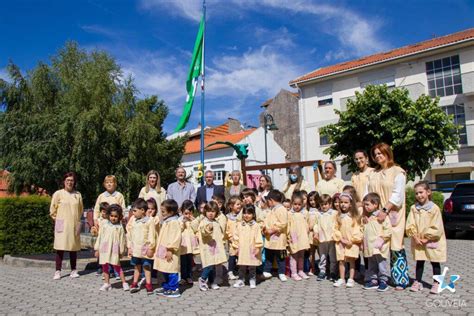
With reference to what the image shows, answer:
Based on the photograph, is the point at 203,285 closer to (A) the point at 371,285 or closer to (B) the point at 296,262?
(B) the point at 296,262

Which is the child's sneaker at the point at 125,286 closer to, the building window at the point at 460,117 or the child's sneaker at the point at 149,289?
the child's sneaker at the point at 149,289

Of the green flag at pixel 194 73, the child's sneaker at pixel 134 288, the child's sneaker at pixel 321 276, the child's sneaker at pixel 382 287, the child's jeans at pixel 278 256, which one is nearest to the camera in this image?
the child's sneaker at pixel 382 287

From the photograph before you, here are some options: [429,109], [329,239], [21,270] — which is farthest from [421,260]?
[429,109]

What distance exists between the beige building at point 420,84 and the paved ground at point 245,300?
16.3m

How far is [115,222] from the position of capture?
20.9 feet

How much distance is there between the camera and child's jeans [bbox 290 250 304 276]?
660 cm

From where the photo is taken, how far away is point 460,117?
2312cm

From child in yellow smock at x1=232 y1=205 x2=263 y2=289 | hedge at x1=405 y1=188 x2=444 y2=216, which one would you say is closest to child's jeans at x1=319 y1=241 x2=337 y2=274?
child in yellow smock at x1=232 y1=205 x2=263 y2=289

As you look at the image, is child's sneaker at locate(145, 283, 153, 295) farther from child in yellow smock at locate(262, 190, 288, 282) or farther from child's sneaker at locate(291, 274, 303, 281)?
child's sneaker at locate(291, 274, 303, 281)

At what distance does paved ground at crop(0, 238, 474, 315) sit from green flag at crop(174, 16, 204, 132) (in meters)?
7.96

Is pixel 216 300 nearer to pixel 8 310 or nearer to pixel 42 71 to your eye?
pixel 8 310

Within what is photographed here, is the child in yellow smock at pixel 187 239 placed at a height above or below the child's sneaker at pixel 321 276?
above

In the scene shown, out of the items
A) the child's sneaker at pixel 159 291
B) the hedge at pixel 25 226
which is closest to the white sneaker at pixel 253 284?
the child's sneaker at pixel 159 291

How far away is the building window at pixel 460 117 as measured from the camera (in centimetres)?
2267
